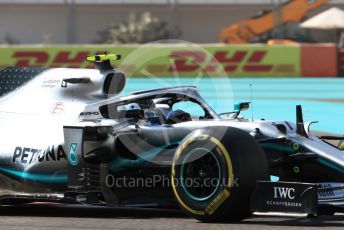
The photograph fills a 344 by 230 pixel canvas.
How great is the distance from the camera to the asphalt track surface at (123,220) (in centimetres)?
741

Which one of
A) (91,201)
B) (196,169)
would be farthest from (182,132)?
(91,201)

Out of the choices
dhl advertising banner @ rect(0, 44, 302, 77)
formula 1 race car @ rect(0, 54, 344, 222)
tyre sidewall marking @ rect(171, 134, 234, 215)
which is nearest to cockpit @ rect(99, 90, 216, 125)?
formula 1 race car @ rect(0, 54, 344, 222)

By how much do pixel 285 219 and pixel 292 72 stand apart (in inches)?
963

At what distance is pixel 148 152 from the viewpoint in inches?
319

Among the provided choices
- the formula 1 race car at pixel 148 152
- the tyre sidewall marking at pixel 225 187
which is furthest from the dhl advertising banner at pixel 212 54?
the tyre sidewall marking at pixel 225 187

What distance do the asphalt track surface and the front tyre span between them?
0.48 ft

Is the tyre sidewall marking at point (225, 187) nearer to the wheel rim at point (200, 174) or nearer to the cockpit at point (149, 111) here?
the wheel rim at point (200, 174)

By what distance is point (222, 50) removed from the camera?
3212 cm

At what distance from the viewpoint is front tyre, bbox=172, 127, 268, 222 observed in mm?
7344

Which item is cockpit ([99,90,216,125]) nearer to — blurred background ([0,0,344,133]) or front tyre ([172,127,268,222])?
front tyre ([172,127,268,222])

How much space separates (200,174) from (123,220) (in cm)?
98

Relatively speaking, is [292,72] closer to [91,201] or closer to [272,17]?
[272,17]

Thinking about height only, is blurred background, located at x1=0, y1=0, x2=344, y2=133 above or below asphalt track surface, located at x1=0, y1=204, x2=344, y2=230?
above

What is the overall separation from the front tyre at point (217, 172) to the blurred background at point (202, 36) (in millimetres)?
18785
